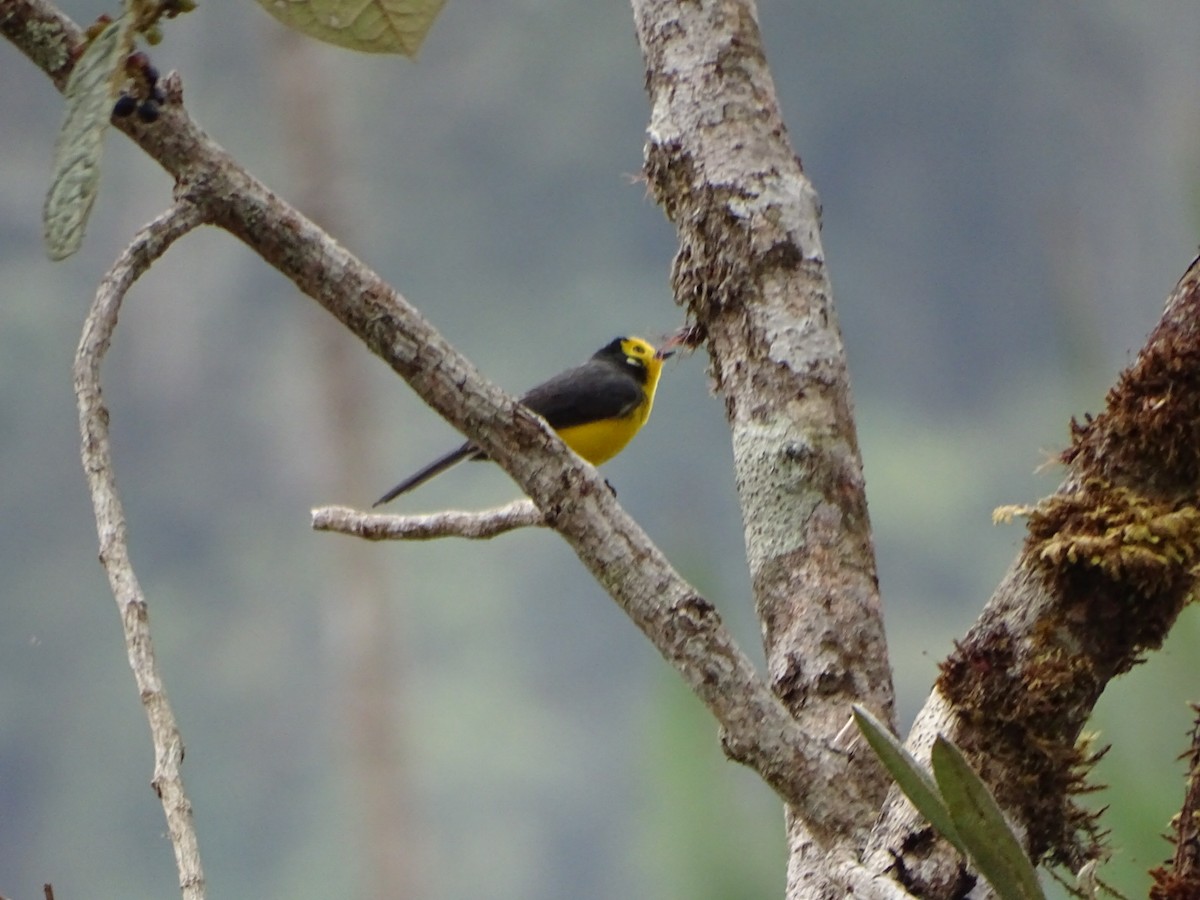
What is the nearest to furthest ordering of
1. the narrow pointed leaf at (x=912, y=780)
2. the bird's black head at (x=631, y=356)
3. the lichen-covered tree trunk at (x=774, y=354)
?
1. the narrow pointed leaf at (x=912, y=780)
2. the lichen-covered tree trunk at (x=774, y=354)
3. the bird's black head at (x=631, y=356)

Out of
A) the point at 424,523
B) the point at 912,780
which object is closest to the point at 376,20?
the point at 912,780

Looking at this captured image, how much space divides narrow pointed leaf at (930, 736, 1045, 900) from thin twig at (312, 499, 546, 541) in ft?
Answer: 1.53

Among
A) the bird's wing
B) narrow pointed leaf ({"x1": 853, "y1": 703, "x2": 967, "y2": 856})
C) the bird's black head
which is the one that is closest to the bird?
the bird's wing

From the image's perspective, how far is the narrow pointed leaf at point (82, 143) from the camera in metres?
0.52

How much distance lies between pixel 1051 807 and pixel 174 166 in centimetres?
55

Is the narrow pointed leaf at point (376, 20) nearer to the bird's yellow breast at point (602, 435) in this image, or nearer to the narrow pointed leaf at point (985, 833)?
the narrow pointed leaf at point (985, 833)

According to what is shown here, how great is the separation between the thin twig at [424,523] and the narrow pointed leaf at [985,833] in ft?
1.53

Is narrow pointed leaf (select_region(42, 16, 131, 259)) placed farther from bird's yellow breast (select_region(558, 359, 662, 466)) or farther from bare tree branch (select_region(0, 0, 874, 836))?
bird's yellow breast (select_region(558, 359, 662, 466))

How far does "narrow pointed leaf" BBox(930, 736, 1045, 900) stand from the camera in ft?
2.11

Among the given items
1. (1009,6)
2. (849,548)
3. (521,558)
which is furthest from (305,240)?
(1009,6)

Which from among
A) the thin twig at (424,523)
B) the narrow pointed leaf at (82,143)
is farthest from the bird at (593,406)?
the narrow pointed leaf at (82,143)

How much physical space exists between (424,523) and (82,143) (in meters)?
0.61

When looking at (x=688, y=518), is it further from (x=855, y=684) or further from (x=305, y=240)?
(x=305, y=240)

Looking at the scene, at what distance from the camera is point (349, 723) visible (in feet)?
19.7
